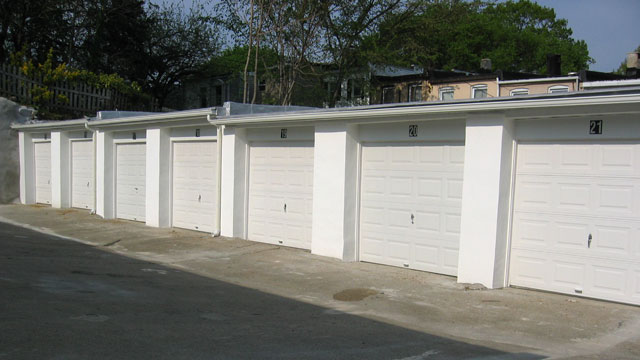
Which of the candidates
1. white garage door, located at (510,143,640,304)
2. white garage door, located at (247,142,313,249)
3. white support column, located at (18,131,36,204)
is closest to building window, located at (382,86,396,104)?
white support column, located at (18,131,36,204)

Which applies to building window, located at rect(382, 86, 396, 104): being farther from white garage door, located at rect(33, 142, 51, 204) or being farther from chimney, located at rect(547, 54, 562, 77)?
white garage door, located at rect(33, 142, 51, 204)

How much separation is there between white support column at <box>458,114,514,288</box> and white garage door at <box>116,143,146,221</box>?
10553mm

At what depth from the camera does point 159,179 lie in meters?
15.3

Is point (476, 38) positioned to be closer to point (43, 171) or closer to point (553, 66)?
point (553, 66)

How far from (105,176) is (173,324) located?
12.1 m

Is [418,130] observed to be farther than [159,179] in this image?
No

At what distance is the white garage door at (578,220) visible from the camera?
7.77 m

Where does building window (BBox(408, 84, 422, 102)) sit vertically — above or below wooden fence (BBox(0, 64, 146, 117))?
above

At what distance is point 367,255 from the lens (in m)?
10.9

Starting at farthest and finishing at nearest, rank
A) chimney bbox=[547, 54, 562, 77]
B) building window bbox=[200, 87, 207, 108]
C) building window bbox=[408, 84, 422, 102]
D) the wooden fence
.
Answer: building window bbox=[200, 87, 207, 108] < building window bbox=[408, 84, 422, 102] < chimney bbox=[547, 54, 562, 77] < the wooden fence

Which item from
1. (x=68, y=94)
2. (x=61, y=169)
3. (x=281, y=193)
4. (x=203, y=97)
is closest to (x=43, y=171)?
(x=61, y=169)

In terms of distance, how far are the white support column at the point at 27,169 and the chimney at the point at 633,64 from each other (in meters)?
28.5

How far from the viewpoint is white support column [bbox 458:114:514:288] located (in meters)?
8.68

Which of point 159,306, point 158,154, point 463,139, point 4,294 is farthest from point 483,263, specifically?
point 158,154
